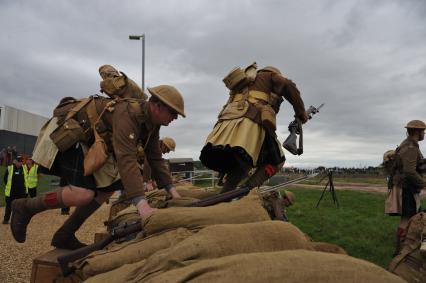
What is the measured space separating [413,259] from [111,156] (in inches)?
87.8

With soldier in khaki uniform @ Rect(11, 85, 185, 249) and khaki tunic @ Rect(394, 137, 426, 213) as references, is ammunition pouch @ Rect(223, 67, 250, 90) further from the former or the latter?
khaki tunic @ Rect(394, 137, 426, 213)

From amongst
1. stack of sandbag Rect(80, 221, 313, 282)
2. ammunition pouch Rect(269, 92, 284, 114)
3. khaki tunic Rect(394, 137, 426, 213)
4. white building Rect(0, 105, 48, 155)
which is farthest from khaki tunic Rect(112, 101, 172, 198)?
white building Rect(0, 105, 48, 155)

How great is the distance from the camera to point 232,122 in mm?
3277

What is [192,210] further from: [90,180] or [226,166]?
[226,166]

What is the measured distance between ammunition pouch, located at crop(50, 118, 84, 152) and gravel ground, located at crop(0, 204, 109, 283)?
1.67m

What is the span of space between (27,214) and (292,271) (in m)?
2.19

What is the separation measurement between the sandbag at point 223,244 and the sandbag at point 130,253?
20 centimetres

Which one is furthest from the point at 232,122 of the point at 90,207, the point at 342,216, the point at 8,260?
the point at 342,216

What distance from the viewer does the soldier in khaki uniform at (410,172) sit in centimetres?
512

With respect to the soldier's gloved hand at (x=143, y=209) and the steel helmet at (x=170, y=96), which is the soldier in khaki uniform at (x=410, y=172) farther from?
the soldier's gloved hand at (x=143, y=209)

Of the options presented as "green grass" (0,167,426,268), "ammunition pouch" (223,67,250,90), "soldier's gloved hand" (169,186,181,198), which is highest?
"ammunition pouch" (223,67,250,90)

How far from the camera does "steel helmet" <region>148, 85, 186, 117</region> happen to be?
252 cm

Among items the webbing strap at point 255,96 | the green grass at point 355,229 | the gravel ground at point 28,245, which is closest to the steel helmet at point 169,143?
the gravel ground at point 28,245

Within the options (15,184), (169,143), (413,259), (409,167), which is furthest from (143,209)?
(15,184)
